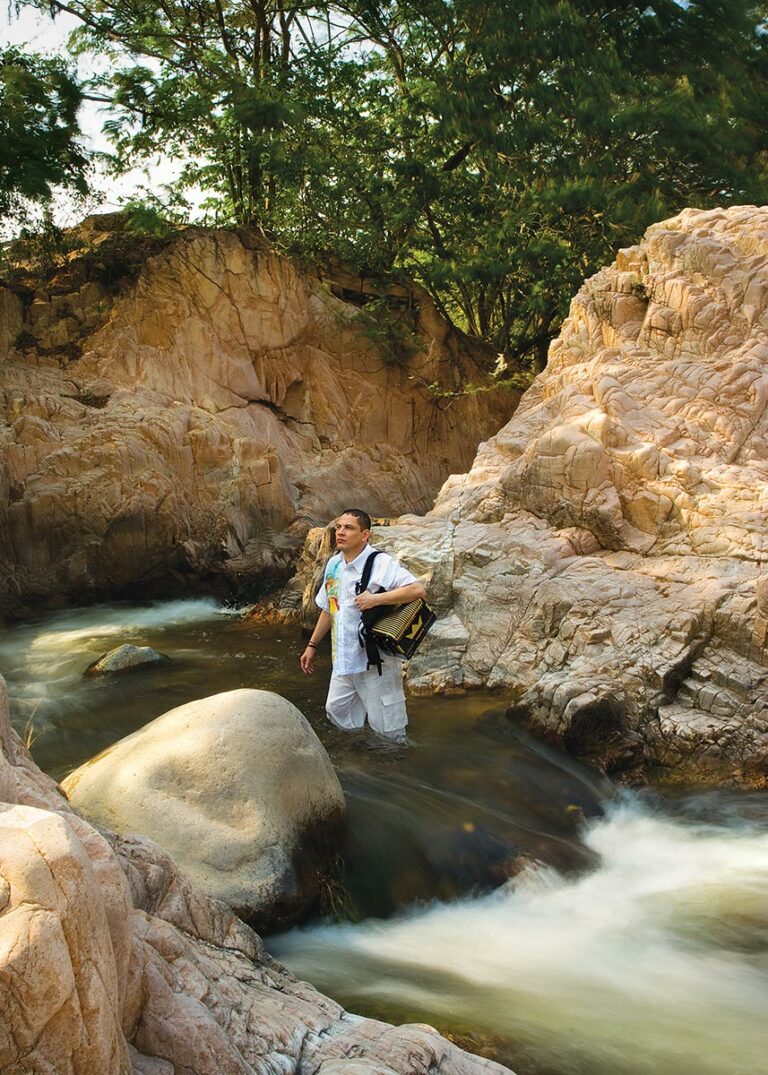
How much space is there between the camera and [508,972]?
458 centimetres

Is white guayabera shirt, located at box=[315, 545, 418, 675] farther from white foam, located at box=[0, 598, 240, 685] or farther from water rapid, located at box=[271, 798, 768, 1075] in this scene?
white foam, located at box=[0, 598, 240, 685]

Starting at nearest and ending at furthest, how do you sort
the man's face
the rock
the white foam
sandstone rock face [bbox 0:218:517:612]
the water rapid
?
the water rapid
the man's face
the rock
the white foam
sandstone rock face [bbox 0:218:517:612]

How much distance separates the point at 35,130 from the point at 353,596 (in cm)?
1164

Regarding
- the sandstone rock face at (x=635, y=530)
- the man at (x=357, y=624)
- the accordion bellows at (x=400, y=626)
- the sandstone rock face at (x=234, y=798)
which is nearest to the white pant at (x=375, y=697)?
the man at (x=357, y=624)

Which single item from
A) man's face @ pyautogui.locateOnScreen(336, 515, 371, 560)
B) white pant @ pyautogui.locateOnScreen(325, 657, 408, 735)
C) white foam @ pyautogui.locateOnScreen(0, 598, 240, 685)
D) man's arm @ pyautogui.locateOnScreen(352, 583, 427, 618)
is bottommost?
white foam @ pyautogui.locateOnScreen(0, 598, 240, 685)

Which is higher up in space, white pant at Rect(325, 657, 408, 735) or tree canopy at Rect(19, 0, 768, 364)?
tree canopy at Rect(19, 0, 768, 364)

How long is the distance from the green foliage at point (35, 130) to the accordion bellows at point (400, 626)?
11.1m

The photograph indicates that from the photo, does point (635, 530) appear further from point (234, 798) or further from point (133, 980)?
point (133, 980)

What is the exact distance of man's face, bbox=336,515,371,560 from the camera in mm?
6277

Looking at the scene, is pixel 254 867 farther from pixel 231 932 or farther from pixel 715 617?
pixel 715 617

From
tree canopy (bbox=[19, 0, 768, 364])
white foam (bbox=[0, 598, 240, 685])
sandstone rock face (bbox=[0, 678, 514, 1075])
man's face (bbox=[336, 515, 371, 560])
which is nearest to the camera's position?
sandstone rock face (bbox=[0, 678, 514, 1075])

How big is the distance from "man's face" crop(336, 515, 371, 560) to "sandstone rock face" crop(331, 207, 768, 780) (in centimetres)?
249

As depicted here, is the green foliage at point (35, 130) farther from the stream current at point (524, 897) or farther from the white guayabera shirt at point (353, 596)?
the white guayabera shirt at point (353, 596)

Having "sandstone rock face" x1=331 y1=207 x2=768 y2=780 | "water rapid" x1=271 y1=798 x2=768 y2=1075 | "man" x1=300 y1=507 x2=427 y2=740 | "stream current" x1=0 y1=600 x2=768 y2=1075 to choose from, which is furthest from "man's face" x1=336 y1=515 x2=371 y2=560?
"sandstone rock face" x1=331 y1=207 x2=768 y2=780
